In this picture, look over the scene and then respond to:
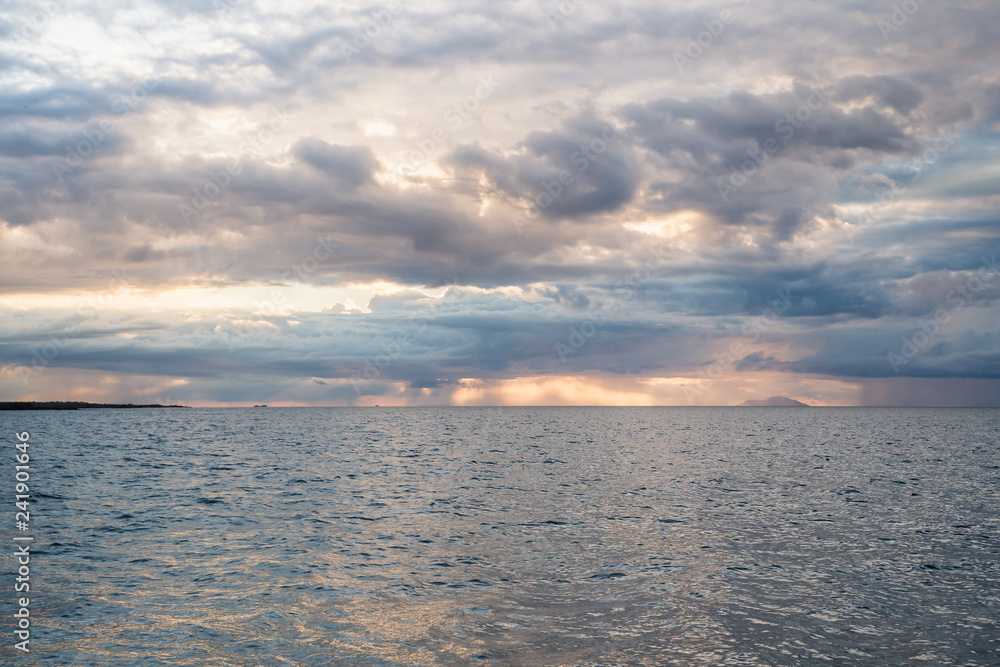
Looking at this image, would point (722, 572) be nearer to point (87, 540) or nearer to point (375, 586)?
point (375, 586)

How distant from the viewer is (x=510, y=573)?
24.1 metres

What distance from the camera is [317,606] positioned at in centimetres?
2028

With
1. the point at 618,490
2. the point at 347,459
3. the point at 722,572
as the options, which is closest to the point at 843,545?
the point at 722,572

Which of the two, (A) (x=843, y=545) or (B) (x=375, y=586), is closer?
(B) (x=375, y=586)

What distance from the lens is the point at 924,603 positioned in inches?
802

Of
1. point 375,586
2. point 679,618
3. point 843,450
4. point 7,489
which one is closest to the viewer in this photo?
point 679,618

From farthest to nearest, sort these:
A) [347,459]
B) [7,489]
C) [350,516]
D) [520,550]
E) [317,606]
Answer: [347,459], [7,489], [350,516], [520,550], [317,606]

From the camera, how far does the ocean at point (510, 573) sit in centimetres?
1684

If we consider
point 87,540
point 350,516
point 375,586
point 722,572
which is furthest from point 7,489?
point 722,572

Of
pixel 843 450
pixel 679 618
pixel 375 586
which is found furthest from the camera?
pixel 843 450

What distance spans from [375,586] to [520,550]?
24.5 feet

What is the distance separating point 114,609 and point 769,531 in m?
27.3

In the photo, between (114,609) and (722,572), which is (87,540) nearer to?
(114,609)

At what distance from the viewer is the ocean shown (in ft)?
55.3
